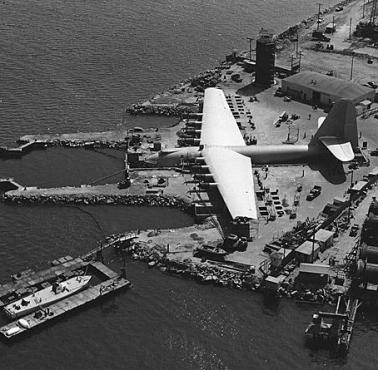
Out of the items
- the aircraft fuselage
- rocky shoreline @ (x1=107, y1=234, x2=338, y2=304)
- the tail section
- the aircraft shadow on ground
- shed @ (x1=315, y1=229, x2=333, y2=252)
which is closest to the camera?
rocky shoreline @ (x1=107, y1=234, x2=338, y2=304)

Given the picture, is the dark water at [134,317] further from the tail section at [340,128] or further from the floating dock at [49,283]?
the tail section at [340,128]

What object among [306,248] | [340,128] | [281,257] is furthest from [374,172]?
[281,257]

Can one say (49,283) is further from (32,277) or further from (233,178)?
(233,178)

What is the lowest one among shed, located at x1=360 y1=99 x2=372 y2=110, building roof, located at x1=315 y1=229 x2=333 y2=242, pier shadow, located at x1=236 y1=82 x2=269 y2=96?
building roof, located at x1=315 y1=229 x2=333 y2=242

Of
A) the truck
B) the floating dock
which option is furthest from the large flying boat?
the floating dock

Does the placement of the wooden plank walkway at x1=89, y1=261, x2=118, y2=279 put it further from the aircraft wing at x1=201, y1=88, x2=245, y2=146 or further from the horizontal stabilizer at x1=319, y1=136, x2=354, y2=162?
the horizontal stabilizer at x1=319, y1=136, x2=354, y2=162


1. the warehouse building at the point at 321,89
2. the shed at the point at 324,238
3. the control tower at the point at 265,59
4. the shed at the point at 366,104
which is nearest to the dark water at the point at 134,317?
the shed at the point at 324,238
